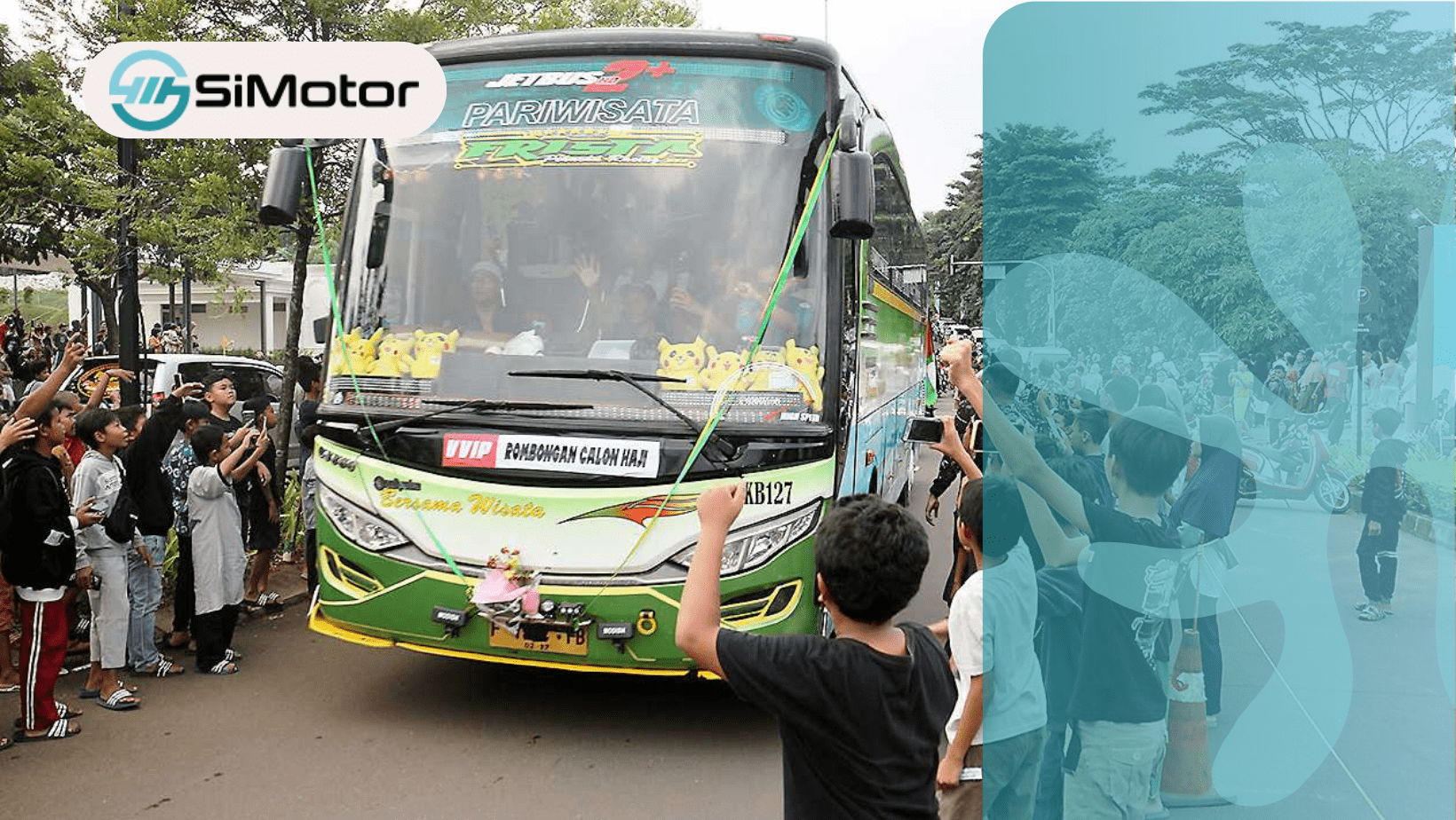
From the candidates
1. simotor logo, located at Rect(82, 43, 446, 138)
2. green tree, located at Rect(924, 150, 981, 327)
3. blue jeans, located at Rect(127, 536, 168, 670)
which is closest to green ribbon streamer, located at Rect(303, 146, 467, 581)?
blue jeans, located at Rect(127, 536, 168, 670)

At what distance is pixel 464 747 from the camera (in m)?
5.89

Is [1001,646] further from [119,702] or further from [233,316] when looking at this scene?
[233,316]

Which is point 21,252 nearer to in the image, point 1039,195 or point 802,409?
point 802,409

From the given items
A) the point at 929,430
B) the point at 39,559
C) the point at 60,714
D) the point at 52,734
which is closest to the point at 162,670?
the point at 60,714

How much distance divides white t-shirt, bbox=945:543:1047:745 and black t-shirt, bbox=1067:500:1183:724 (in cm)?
27

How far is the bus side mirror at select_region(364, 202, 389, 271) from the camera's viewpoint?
6281mm

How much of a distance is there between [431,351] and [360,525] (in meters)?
0.93

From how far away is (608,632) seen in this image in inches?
217

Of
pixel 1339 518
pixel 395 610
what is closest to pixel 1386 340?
pixel 1339 518

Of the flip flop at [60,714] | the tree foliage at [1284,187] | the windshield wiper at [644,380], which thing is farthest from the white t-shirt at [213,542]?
the tree foliage at [1284,187]

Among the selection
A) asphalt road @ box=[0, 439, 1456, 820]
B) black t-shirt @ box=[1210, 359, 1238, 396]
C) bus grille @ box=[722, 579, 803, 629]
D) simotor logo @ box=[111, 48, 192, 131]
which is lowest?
asphalt road @ box=[0, 439, 1456, 820]

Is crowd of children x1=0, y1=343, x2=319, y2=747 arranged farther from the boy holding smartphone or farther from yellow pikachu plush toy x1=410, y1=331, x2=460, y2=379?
yellow pikachu plush toy x1=410, y1=331, x2=460, y2=379

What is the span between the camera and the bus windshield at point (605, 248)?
5.80 metres

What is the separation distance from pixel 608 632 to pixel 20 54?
15.1 meters
